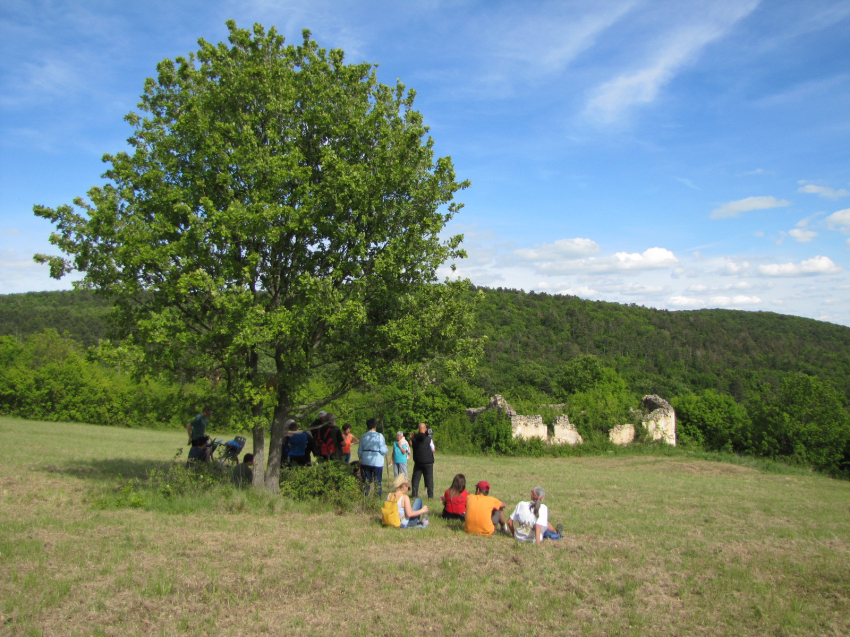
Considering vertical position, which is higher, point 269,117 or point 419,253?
point 269,117

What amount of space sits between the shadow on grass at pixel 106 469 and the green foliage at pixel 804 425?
28.5 m

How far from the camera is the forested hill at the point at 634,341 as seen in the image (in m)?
69.9

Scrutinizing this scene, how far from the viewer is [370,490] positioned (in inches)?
360

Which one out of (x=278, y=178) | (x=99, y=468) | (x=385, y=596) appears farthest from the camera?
(x=99, y=468)

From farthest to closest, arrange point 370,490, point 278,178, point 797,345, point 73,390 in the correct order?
point 797,345 < point 73,390 < point 370,490 < point 278,178

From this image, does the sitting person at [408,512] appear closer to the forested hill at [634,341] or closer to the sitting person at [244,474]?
the sitting person at [244,474]

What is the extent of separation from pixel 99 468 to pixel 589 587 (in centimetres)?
1078

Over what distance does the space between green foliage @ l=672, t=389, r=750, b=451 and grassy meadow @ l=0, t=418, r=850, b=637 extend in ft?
79.8

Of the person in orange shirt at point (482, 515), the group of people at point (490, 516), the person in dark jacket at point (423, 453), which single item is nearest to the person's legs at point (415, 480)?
the person in dark jacket at point (423, 453)

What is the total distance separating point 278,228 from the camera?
27.4 ft

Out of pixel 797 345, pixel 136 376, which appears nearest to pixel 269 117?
pixel 136 376

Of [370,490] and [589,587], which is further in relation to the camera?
[370,490]

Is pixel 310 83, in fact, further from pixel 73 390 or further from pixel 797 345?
pixel 797 345

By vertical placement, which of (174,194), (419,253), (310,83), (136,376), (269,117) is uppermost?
(310,83)
